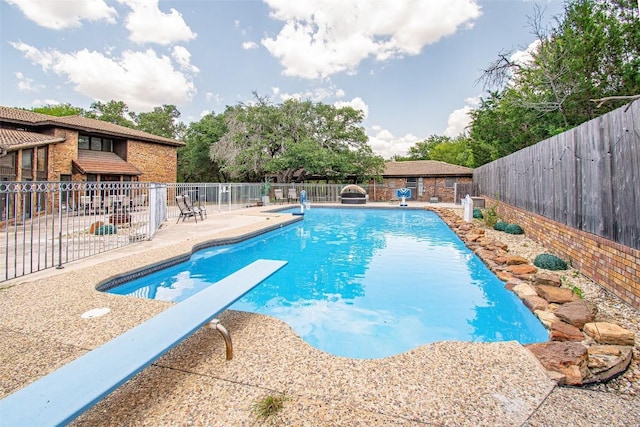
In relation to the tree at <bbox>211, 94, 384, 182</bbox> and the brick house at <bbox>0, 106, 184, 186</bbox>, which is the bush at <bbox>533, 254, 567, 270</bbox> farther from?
the tree at <bbox>211, 94, 384, 182</bbox>

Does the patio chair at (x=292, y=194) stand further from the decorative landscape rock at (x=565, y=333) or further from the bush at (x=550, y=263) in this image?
the decorative landscape rock at (x=565, y=333)

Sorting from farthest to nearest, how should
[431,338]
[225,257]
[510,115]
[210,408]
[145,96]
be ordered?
[145,96]
[510,115]
[225,257]
[431,338]
[210,408]

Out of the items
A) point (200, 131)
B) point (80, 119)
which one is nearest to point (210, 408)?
point (80, 119)

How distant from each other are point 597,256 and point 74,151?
20314 mm

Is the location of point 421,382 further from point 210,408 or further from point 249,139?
point 249,139

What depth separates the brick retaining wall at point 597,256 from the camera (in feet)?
12.3

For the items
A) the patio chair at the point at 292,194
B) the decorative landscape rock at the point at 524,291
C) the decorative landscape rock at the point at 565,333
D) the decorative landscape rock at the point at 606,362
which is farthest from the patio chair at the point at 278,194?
the decorative landscape rock at the point at 606,362

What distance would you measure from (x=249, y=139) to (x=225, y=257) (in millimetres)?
18031

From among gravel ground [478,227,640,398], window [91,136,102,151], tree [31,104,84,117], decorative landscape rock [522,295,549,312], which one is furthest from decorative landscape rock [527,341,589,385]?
tree [31,104,84,117]

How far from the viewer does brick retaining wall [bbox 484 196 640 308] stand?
12.3ft

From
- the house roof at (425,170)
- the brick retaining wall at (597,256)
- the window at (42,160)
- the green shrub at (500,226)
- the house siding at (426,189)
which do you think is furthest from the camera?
the house siding at (426,189)

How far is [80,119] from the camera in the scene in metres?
18.1

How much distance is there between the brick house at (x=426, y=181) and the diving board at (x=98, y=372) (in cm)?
2540

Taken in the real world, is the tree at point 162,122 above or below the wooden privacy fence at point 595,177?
above
